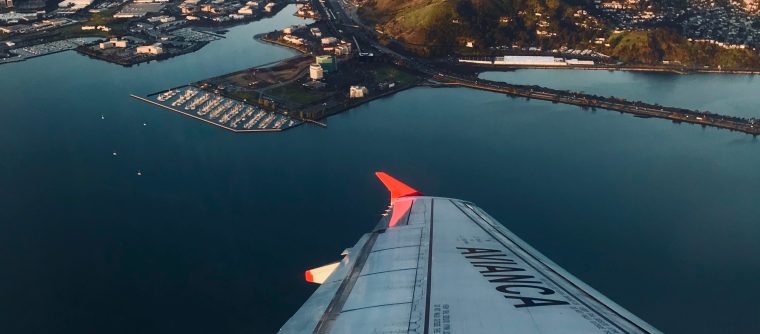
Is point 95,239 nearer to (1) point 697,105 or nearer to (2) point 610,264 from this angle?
(2) point 610,264

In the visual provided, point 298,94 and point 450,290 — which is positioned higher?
point 450,290

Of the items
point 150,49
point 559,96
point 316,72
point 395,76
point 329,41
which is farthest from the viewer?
point 329,41

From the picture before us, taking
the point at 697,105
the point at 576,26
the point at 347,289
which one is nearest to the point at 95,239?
the point at 347,289

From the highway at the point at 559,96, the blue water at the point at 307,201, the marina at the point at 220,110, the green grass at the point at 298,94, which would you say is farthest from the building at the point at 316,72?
the highway at the point at 559,96

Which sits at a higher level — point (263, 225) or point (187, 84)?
point (187, 84)

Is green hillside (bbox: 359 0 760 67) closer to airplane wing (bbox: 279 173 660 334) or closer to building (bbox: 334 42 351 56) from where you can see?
building (bbox: 334 42 351 56)

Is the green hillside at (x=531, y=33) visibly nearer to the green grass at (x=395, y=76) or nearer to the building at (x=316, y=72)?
the green grass at (x=395, y=76)

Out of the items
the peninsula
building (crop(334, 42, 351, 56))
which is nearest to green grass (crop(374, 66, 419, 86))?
the peninsula

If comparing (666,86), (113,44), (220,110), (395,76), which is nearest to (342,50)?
(395,76)

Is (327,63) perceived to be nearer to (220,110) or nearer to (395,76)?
(395,76)
